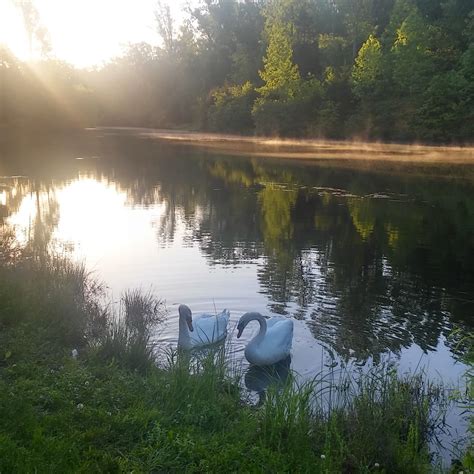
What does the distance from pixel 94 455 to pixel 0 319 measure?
3458 mm

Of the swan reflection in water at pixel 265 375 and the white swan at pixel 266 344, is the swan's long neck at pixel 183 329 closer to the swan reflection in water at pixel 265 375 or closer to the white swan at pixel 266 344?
the white swan at pixel 266 344

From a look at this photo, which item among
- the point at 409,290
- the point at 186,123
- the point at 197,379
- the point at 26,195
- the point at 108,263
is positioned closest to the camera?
the point at 197,379

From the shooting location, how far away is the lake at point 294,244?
10.6 m

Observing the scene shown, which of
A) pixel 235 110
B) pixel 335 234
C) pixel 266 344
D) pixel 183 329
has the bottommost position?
pixel 335 234

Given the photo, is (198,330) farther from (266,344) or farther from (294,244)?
(294,244)

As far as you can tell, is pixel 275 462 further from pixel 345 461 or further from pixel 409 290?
pixel 409 290

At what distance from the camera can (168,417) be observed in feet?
19.5

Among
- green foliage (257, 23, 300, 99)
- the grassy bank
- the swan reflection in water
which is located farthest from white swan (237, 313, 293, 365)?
green foliage (257, 23, 300, 99)

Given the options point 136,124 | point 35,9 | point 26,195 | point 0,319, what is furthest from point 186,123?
point 0,319

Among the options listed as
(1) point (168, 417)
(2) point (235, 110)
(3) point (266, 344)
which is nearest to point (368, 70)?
(2) point (235, 110)

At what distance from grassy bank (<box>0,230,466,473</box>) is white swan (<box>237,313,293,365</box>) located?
34.2 inches

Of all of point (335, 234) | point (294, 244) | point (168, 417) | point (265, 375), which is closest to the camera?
point (168, 417)

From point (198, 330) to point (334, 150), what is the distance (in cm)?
4606

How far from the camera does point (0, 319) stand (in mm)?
7988
